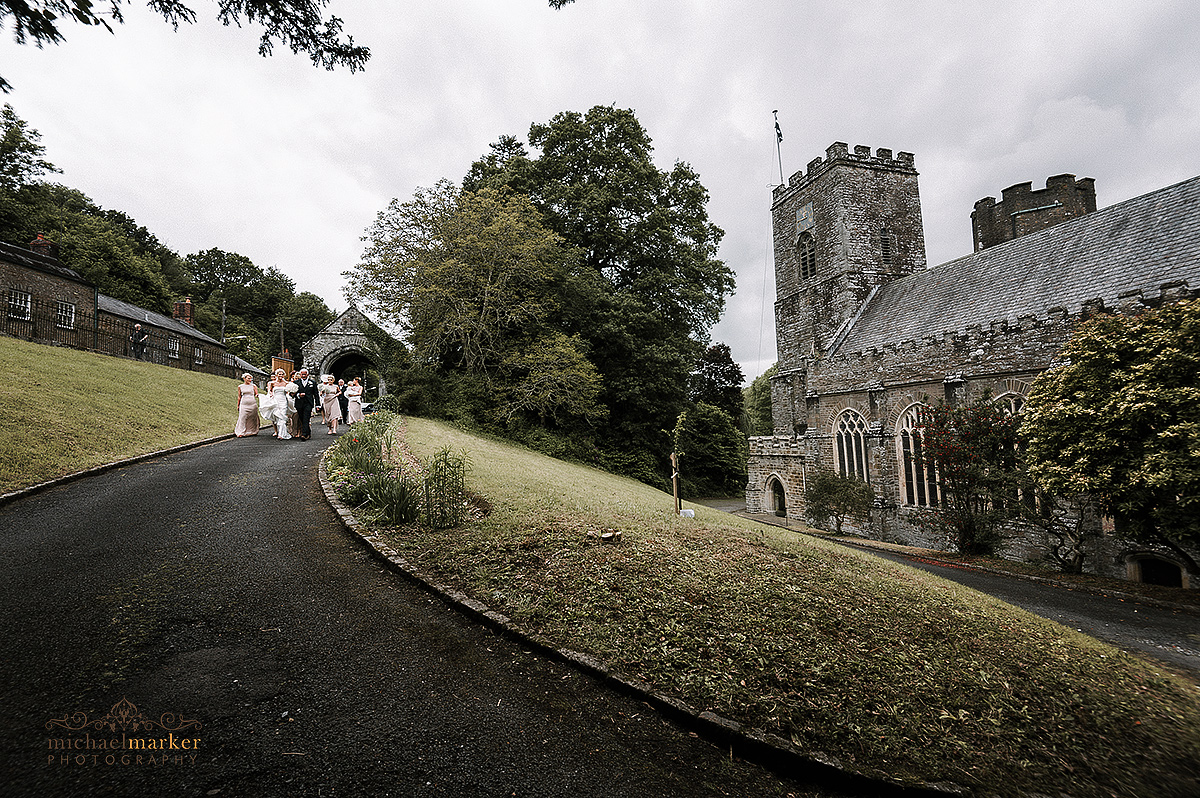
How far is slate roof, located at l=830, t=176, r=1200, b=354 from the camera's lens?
14.7m

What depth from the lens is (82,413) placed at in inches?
447

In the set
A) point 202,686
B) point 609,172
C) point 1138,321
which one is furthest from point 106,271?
point 1138,321

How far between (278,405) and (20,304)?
18.1 metres

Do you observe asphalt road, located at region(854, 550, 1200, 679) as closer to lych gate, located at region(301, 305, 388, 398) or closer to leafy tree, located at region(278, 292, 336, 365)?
lych gate, located at region(301, 305, 388, 398)

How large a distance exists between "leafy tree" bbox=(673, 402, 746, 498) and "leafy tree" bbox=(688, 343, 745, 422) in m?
6.28

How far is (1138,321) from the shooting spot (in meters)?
10.3

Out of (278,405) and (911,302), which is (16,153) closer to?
(278,405)

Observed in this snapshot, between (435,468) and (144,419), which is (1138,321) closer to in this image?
(435,468)

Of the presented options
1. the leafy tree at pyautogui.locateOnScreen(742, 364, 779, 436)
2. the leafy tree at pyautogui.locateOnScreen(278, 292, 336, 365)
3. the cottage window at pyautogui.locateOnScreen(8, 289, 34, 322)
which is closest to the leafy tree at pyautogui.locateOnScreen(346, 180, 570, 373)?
the cottage window at pyautogui.locateOnScreen(8, 289, 34, 322)

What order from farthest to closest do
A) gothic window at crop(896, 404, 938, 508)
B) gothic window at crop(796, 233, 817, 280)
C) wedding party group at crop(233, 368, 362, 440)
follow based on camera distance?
gothic window at crop(796, 233, 817, 280) < gothic window at crop(896, 404, 938, 508) < wedding party group at crop(233, 368, 362, 440)

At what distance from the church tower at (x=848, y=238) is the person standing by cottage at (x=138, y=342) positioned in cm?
3525

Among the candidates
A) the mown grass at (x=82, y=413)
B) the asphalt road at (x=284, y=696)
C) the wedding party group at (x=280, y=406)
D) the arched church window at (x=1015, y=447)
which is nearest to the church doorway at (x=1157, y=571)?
the arched church window at (x=1015, y=447)

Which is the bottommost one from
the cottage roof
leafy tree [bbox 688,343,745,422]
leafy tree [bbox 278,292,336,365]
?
leafy tree [bbox 688,343,745,422]

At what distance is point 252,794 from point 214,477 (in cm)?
889
